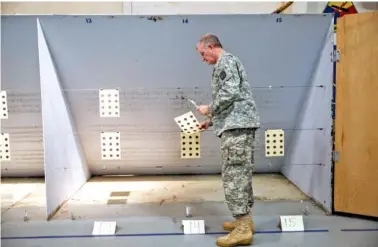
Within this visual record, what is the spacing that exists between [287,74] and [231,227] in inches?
46.6

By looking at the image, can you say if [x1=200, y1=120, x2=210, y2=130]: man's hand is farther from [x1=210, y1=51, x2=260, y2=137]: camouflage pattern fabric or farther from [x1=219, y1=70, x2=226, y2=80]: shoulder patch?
[x1=219, y1=70, x2=226, y2=80]: shoulder patch

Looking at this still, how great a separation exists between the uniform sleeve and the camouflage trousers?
0.54 ft

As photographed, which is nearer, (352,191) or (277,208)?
(352,191)

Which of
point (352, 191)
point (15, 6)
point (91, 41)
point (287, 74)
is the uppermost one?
point (15, 6)

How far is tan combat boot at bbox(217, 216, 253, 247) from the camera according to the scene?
2.18 m

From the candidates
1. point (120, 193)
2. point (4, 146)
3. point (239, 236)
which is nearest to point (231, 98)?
point (239, 236)

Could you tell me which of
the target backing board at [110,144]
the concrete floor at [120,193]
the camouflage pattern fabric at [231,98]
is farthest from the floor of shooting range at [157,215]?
the camouflage pattern fabric at [231,98]

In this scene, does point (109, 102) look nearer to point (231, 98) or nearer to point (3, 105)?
point (3, 105)

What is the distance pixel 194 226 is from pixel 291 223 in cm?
58

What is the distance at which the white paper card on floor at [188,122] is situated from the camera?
262 cm

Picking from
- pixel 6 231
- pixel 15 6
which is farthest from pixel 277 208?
pixel 15 6

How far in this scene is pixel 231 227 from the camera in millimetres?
2385

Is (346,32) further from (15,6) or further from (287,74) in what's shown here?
(15,6)

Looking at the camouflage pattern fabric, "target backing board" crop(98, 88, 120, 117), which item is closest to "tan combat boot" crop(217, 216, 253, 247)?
the camouflage pattern fabric
